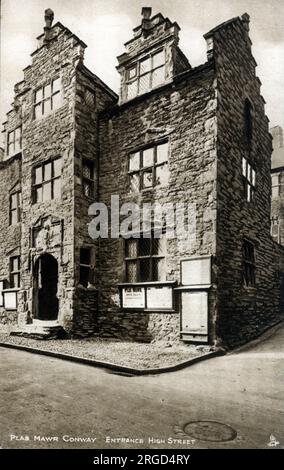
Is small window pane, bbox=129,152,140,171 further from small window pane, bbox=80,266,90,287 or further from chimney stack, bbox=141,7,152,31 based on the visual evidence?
chimney stack, bbox=141,7,152,31

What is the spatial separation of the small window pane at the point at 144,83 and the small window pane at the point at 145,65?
0.18 metres

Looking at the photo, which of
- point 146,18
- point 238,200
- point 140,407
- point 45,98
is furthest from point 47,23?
point 140,407

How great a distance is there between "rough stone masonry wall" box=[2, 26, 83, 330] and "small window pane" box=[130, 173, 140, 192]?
1863 mm

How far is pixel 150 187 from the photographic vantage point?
10586 millimetres

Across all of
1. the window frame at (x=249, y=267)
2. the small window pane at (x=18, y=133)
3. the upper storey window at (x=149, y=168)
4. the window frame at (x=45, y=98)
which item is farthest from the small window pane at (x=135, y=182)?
the small window pane at (x=18, y=133)

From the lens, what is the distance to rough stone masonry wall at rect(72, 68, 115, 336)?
10.7 metres

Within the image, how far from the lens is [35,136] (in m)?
12.8

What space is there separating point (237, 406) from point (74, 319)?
21.6ft

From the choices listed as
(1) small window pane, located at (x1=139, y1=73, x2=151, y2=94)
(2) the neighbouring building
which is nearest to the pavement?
(1) small window pane, located at (x1=139, y1=73, x2=151, y2=94)

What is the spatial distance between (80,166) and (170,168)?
3093mm

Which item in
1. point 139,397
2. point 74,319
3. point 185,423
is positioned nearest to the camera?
point 185,423

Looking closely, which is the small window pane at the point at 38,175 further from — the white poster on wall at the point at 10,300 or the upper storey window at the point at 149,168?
the white poster on wall at the point at 10,300
